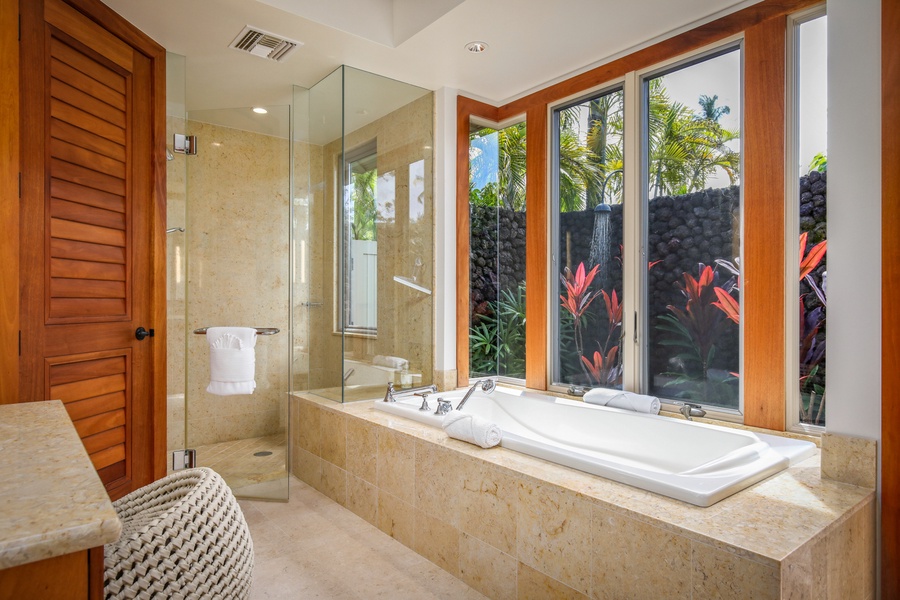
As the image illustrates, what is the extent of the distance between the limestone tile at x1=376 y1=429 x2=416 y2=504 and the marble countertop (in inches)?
57.2

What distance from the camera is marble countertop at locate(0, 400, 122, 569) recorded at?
635 millimetres

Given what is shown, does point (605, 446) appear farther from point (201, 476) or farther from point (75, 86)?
point (75, 86)

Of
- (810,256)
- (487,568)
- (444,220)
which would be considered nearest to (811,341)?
(810,256)

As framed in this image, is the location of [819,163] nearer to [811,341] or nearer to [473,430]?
[811,341]

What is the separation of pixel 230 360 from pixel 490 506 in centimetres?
172

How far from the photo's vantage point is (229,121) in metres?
3.02

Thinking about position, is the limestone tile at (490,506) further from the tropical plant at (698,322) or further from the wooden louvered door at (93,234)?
the wooden louvered door at (93,234)

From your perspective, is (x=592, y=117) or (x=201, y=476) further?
(x=592, y=117)

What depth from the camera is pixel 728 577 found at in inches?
51.7

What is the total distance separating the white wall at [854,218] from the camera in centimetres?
170

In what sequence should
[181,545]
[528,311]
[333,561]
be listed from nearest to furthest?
[181,545] → [333,561] → [528,311]

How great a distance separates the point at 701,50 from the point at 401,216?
184 cm

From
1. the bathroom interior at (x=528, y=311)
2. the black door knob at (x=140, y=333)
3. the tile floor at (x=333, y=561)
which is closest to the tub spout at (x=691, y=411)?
the bathroom interior at (x=528, y=311)

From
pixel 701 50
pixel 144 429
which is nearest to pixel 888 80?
pixel 701 50
